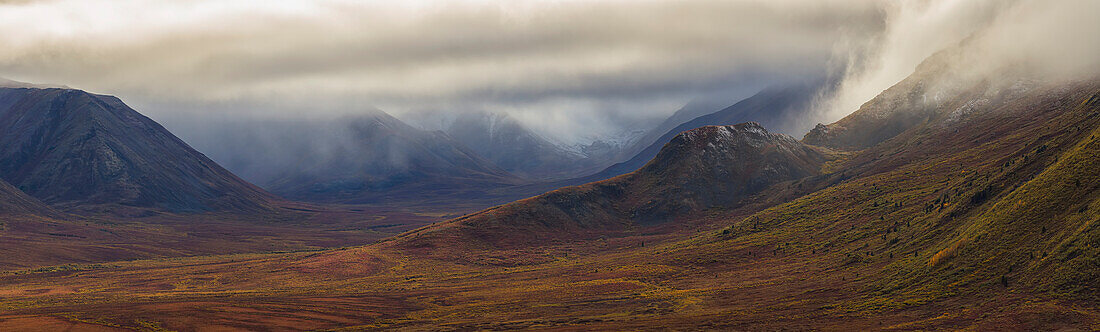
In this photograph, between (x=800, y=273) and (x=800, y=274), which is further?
(x=800, y=273)

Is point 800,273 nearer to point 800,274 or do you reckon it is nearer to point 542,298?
point 800,274

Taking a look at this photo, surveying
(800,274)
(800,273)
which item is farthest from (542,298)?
(800,273)

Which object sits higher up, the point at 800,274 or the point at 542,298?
the point at 542,298

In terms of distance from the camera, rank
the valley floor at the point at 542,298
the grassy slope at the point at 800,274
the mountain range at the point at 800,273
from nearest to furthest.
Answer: the mountain range at the point at 800,273
the grassy slope at the point at 800,274
the valley floor at the point at 542,298

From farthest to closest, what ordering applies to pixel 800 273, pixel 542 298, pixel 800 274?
1. pixel 542 298
2. pixel 800 273
3. pixel 800 274

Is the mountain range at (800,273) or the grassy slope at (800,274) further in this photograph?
the grassy slope at (800,274)

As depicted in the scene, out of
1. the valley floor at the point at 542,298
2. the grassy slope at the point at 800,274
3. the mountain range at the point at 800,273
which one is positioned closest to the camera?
the mountain range at the point at 800,273

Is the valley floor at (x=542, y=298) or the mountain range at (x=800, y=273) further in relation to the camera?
the valley floor at (x=542, y=298)

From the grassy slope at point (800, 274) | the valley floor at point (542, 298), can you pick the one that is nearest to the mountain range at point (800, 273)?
the grassy slope at point (800, 274)

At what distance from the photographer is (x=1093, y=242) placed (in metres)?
77.8

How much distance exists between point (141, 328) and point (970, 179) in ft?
440

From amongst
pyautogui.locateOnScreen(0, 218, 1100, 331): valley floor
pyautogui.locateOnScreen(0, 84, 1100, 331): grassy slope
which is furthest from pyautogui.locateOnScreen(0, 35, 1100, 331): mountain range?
pyautogui.locateOnScreen(0, 218, 1100, 331): valley floor

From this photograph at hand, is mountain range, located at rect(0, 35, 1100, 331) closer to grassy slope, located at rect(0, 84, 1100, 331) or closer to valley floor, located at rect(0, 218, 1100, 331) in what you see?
grassy slope, located at rect(0, 84, 1100, 331)

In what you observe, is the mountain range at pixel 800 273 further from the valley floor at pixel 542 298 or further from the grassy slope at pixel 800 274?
the valley floor at pixel 542 298
